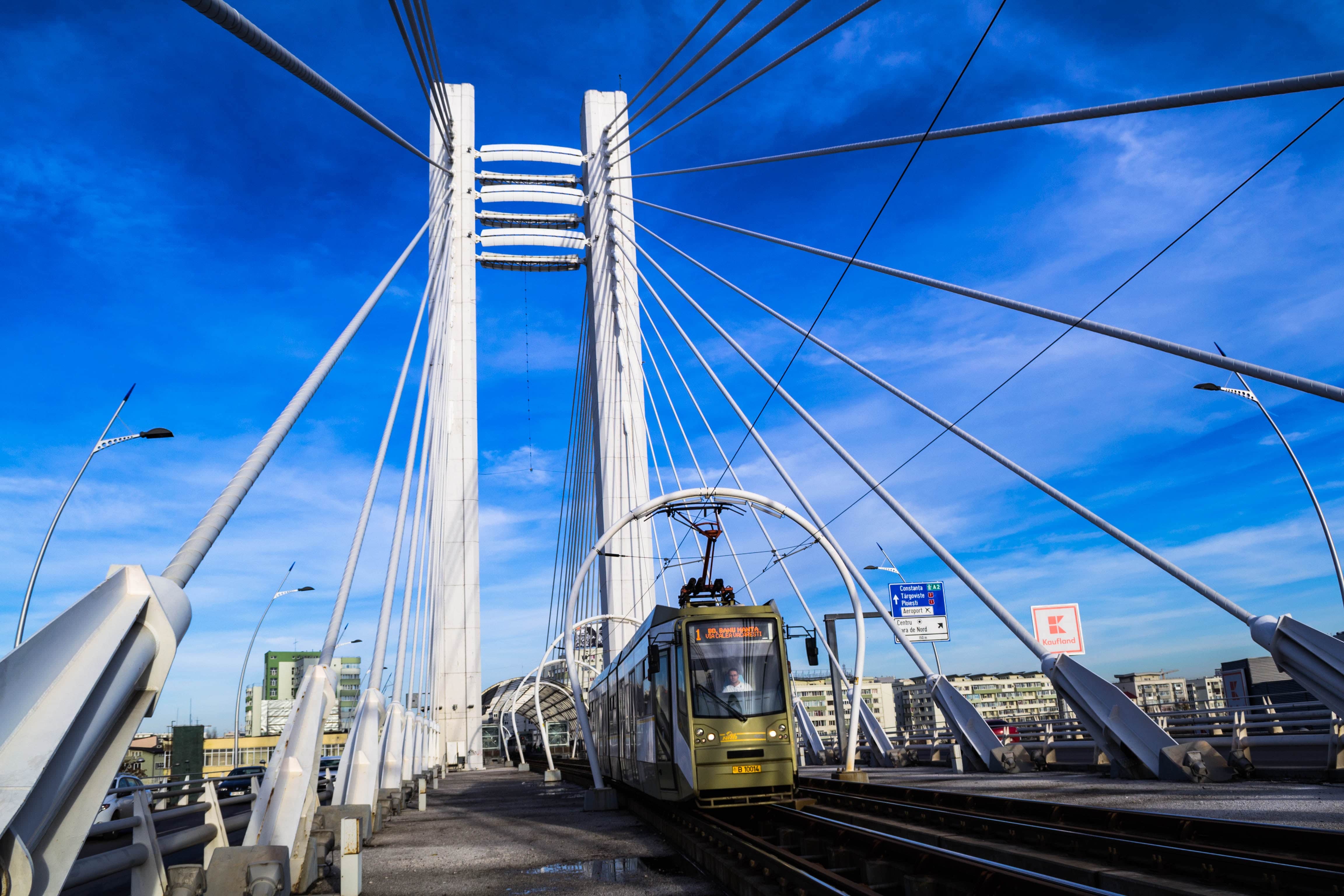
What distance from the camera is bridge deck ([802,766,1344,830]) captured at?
10836 millimetres

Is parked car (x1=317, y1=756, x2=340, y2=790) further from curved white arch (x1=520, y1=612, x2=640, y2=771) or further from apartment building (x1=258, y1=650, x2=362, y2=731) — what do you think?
apartment building (x1=258, y1=650, x2=362, y2=731)

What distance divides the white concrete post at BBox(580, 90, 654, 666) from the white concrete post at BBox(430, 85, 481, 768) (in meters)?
6.11

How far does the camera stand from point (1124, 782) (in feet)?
52.3

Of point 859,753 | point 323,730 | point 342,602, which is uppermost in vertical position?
point 342,602

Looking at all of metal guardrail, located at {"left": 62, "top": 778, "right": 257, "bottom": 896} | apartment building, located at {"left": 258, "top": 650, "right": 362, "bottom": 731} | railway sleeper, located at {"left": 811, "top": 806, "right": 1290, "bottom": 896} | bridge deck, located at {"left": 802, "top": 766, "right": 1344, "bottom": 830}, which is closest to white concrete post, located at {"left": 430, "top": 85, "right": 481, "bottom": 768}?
bridge deck, located at {"left": 802, "top": 766, "right": 1344, "bottom": 830}

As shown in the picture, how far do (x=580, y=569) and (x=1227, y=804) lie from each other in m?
13.1

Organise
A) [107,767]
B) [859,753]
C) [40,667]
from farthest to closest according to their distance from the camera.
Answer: [859,753] < [107,767] < [40,667]

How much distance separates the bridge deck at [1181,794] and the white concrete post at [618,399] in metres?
13.7

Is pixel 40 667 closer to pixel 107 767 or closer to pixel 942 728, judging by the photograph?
pixel 107 767

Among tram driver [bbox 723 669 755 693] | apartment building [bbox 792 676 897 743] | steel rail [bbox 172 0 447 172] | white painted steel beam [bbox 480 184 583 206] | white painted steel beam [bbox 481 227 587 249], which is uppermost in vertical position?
white painted steel beam [bbox 480 184 583 206]

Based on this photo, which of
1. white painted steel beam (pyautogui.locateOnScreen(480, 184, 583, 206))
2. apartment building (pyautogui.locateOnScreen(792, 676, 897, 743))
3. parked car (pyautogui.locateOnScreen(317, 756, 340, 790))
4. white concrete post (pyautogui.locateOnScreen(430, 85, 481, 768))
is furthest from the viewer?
apartment building (pyautogui.locateOnScreen(792, 676, 897, 743))

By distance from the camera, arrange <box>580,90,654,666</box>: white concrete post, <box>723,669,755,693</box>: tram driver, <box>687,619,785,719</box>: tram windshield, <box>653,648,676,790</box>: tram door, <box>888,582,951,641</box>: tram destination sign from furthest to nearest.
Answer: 1. <box>580,90,654,666</box>: white concrete post
2. <box>888,582,951,641</box>: tram destination sign
3. <box>653,648,676,790</box>: tram door
4. <box>723,669,755,693</box>: tram driver
5. <box>687,619,785,719</box>: tram windshield

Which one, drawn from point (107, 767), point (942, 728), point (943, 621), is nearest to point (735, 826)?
point (107, 767)

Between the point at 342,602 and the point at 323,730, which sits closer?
the point at 323,730
